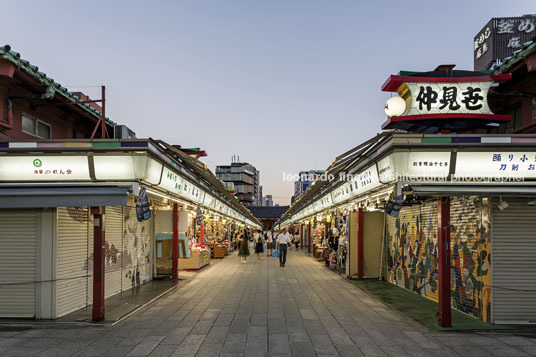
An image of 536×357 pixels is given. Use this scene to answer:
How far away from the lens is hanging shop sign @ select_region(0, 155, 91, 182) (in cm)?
932

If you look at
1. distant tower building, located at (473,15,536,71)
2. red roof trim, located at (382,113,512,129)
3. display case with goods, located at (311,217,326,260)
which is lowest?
display case with goods, located at (311,217,326,260)

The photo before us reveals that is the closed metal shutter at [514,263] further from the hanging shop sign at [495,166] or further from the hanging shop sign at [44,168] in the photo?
the hanging shop sign at [44,168]

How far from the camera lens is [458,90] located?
10.0 m

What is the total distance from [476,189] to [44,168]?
9.65m

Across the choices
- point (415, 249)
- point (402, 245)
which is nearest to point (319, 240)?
point (402, 245)

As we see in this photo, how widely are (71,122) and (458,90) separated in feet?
43.1

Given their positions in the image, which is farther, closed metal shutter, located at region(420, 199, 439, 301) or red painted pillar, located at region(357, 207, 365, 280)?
red painted pillar, located at region(357, 207, 365, 280)

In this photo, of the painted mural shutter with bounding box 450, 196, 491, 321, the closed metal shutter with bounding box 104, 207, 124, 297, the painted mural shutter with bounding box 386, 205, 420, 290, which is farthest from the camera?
the painted mural shutter with bounding box 386, 205, 420, 290

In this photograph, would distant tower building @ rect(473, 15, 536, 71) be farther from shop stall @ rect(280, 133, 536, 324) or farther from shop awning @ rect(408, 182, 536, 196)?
shop awning @ rect(408, 182, 536, 196)

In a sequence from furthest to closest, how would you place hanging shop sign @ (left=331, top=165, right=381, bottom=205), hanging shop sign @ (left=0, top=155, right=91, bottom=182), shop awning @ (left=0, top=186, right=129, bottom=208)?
hanging shop sign @ (left=331, top=165, right=381, bottom=205) → hanging shop sign @ (left=0, top=155, right=91, bottom=182) → shop awning @ (left=0, top=186, right=129, bottom=208)

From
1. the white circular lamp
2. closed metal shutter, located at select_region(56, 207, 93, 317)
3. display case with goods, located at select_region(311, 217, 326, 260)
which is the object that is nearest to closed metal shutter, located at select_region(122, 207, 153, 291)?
closed metal shutter, located at select_region(56, 207, 93, 317)

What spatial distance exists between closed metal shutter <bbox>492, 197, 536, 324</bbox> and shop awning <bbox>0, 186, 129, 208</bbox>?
8.54 m

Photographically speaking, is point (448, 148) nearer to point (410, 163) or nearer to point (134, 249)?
point (410, 163)

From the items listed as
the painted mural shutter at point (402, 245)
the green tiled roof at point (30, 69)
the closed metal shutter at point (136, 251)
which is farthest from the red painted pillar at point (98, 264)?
the painted mural shutter at point (402, 245)
